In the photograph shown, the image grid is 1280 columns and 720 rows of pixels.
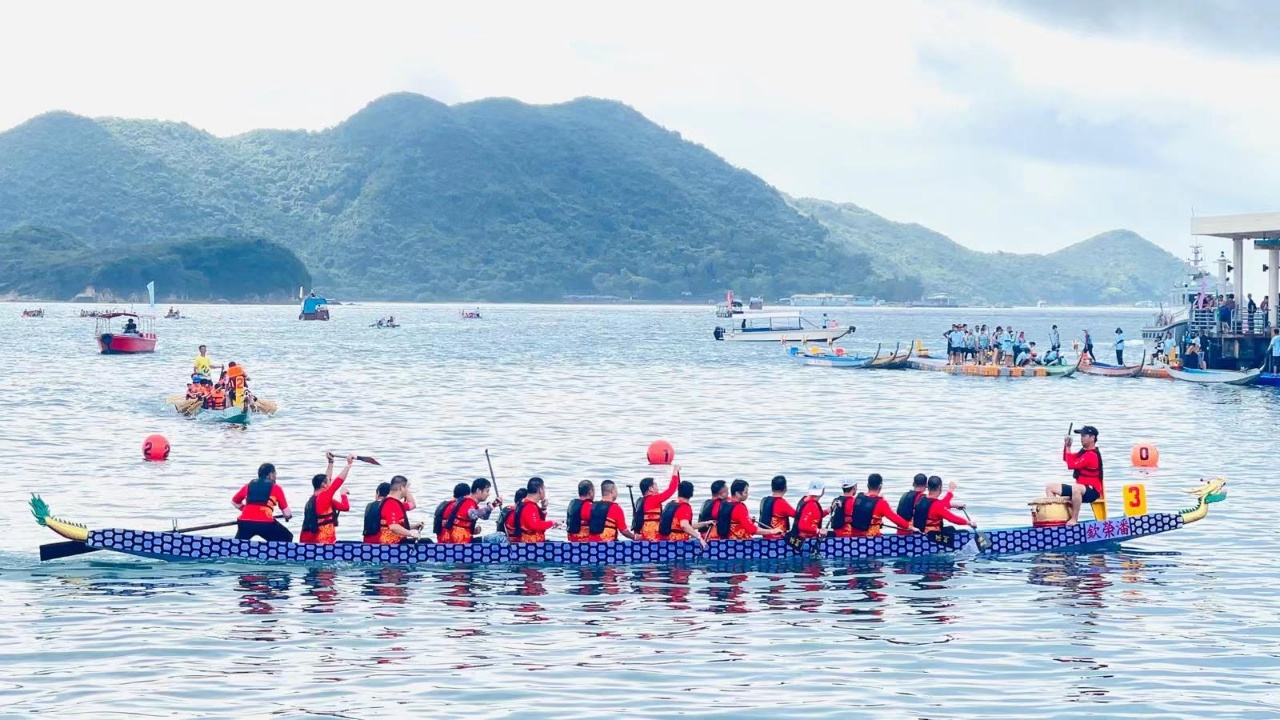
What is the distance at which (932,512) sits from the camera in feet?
87.4

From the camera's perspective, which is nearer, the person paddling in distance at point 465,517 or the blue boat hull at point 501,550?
the blue boat hull at point 501,550

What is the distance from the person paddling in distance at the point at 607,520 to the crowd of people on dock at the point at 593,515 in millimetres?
17

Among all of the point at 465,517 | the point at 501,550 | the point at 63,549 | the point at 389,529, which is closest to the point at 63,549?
the point at 63,549

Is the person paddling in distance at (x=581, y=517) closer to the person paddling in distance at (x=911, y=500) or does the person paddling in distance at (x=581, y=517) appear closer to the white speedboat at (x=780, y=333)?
the person paddling in distance at (x=911, y=500)

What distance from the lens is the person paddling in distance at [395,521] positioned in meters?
25.9

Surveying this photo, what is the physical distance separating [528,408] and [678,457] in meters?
19.2

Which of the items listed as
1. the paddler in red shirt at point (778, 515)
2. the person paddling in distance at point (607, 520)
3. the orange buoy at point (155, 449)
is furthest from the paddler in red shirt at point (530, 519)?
the orange buoy at point (155, 449)

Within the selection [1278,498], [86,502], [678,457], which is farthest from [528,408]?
[1278,498]

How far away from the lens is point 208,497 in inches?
1416

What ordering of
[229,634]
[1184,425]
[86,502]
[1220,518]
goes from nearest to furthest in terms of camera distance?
[229,634]
[1220,518]
[86,502]
[1184,425]

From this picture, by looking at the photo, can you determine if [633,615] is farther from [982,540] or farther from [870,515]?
[982,540]

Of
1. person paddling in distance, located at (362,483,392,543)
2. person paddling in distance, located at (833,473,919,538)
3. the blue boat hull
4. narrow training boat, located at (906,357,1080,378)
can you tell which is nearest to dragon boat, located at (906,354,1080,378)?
narrow training boat, located at (906,357,1080,378)

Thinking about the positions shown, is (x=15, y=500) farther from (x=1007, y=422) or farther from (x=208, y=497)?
(x=1007, y=422)

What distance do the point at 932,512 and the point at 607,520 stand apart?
5636mm
